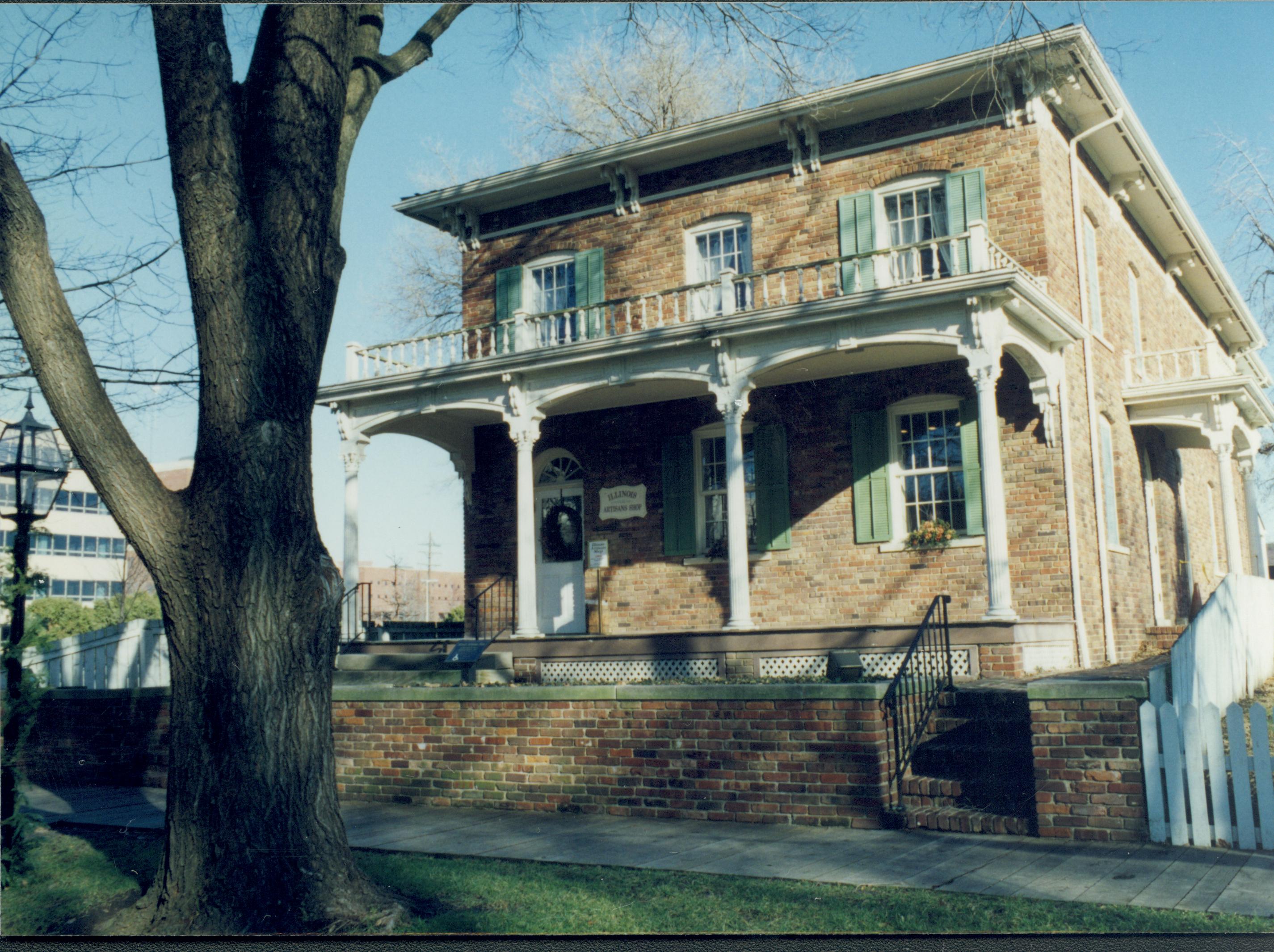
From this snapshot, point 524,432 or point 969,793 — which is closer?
point 969,793

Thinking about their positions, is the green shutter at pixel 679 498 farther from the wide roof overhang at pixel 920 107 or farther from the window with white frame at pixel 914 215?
the wide roof overhang at pixel 920 107

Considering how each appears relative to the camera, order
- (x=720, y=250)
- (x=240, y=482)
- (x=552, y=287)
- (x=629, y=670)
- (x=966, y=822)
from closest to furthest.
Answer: (x=240, y=482) → (x=966, y=822) → (x=629, y=670) → (x=720, y=250) → (x=552, y=287)

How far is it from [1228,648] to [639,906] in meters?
6.82

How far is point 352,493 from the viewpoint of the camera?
15.7 m

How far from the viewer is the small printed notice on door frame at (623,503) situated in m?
15.3

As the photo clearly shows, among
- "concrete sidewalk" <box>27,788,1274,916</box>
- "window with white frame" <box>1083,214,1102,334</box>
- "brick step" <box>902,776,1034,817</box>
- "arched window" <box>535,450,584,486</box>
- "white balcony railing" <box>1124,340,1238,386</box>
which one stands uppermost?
"window with white frame" <box>1083,214,1102,334</box>

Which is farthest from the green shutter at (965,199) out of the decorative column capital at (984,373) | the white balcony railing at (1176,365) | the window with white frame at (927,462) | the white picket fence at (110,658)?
the white picket fence at (110,658)

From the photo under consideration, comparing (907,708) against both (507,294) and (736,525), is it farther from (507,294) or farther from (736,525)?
(507,294)

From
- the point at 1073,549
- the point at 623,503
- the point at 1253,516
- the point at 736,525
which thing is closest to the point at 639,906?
the point at 736,525

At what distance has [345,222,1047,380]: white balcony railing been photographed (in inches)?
475

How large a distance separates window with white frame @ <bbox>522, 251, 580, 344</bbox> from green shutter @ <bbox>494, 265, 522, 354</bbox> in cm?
9

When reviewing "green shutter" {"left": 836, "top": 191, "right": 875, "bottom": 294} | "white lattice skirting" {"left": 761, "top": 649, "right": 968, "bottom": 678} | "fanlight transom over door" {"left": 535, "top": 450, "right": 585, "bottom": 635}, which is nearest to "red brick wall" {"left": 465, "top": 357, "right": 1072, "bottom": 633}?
"fanlight transom over door" {"left": 535, "top": 450, "right": 585, "bottom": 635}

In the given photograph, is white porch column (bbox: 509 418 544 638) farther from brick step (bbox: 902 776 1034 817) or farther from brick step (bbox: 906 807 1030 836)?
brick step (bbox: 906 807 1030 836)

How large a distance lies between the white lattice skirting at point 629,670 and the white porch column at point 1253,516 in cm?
937
